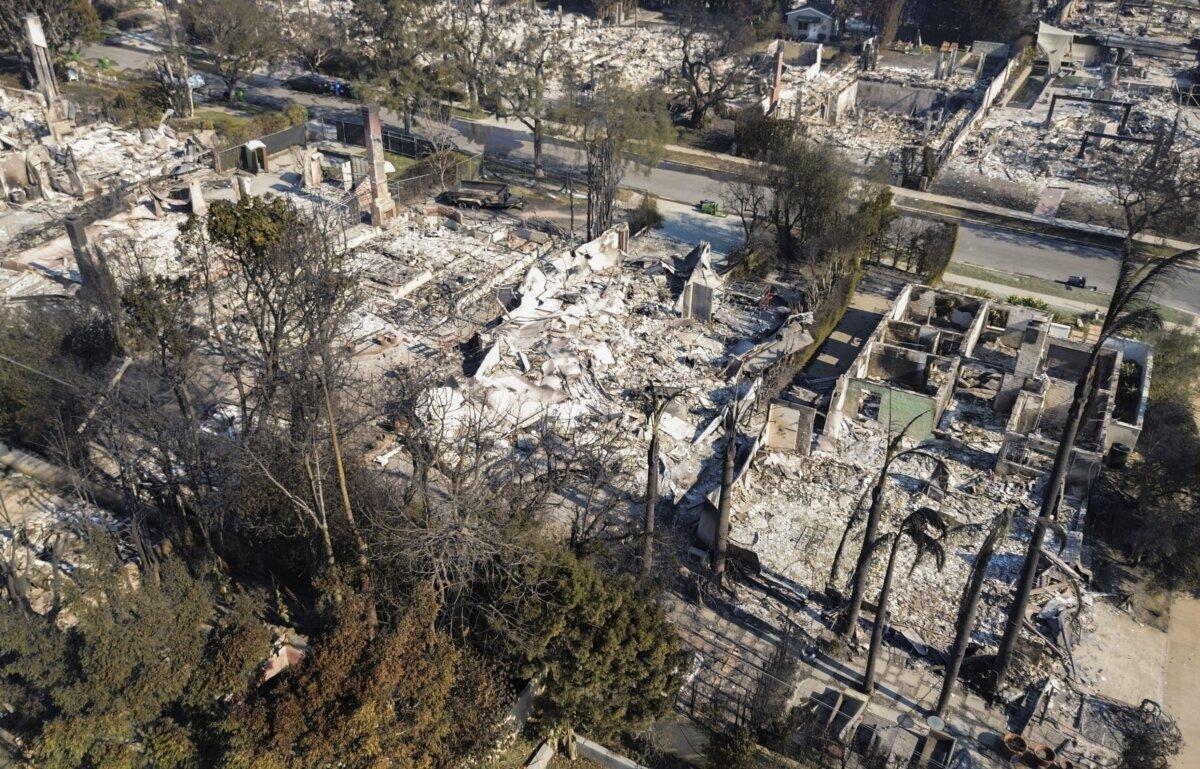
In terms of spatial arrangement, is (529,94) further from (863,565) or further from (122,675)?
(122,675)

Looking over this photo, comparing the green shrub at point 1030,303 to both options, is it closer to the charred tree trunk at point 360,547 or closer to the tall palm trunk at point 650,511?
the tall palm trunk at point 650,511

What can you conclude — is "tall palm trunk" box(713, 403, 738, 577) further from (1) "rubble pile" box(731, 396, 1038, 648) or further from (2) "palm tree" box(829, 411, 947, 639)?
(2) "palm tree" box(829, 411, 947, 639)

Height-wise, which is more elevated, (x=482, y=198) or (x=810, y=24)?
(x=810, y=24)

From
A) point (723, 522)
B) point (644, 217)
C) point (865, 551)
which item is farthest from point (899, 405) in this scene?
point (644, 217)

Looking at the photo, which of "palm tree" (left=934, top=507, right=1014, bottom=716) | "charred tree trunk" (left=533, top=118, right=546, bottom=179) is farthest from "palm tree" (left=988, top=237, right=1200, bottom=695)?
"charred tree trunk" (left=533, top=118, right=546, bottom=179)

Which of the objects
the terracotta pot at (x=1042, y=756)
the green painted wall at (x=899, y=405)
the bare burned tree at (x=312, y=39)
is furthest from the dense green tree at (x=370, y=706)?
the bare burned tree at (x=312, y=39)

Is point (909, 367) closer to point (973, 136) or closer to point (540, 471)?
point (540, 471)
